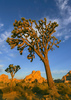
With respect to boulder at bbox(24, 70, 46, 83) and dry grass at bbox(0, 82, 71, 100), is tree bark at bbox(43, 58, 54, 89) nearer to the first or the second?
dry grass at bbox(0, 82, 71, 100)

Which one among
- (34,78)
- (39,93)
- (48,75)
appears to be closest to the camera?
(39,93)

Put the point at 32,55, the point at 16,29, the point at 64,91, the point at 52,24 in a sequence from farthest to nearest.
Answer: the point at 32,55 < the point at 52,24 < the point at 16,29 < the point at 64,91

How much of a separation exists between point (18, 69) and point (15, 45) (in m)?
6.60

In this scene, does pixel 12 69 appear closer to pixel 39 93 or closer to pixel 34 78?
pixel 39 93

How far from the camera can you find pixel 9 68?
669 inches

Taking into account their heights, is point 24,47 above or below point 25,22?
below

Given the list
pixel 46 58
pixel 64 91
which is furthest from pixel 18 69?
pixel 64 91

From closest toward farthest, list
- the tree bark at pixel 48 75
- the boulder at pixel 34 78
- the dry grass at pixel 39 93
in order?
the dry grass at pixel 39 93 < the tree bark at pixel 48 75 < the boulder at pixel 34 78

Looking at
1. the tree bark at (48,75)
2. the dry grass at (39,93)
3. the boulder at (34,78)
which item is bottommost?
the dry grass at (39,93)

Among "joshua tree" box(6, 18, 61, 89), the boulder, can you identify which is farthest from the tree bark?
the boulder

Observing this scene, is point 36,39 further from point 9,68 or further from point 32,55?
point 9,68

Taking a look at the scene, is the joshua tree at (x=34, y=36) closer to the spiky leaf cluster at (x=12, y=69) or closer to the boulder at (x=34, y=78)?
the spiky leaf cluster at (x=12, y=69)

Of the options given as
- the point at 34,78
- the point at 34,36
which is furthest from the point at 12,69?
the point at 34,78

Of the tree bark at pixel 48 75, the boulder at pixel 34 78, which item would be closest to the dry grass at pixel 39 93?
the tree bark at pixel 48 75
